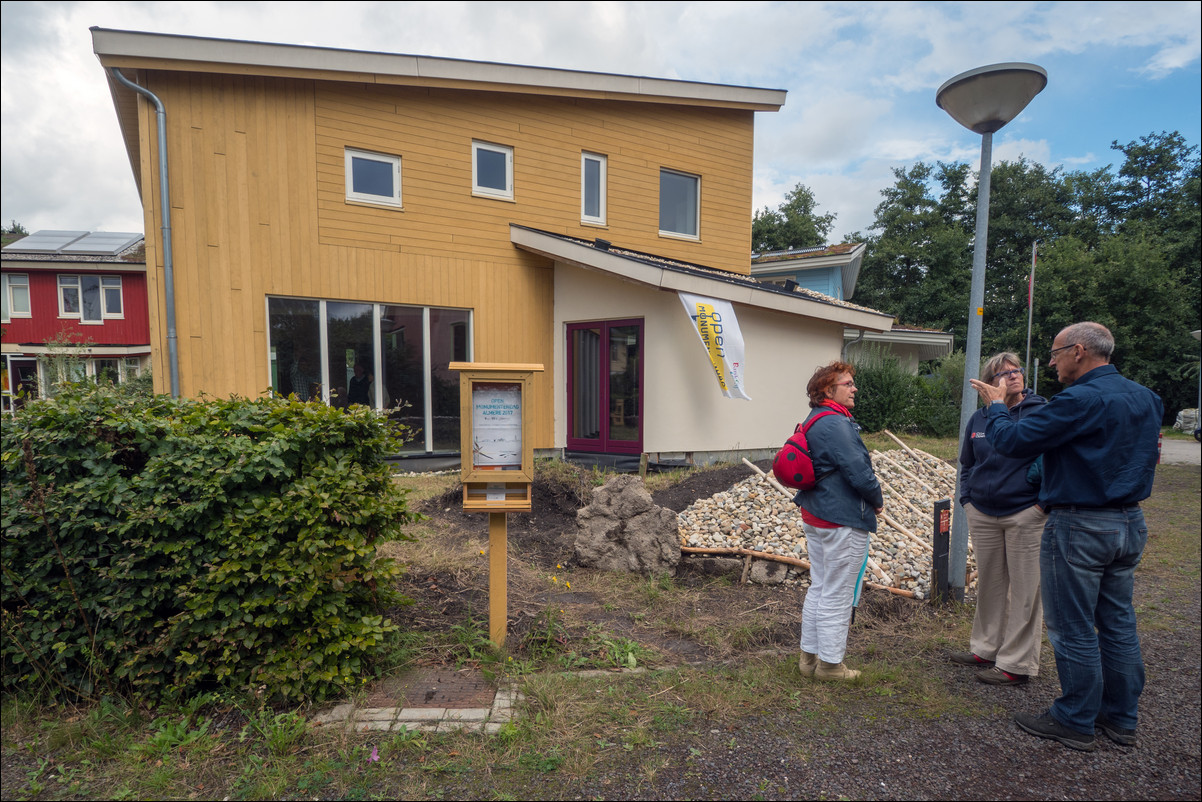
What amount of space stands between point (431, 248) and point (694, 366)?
473 cm

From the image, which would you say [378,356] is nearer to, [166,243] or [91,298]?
[166,243]

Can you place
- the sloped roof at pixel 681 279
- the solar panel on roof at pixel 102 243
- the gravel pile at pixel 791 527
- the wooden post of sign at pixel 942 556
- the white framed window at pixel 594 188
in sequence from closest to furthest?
the wooden post of sign at pixel 942 556 → the gravel pile at pixel 791 527 → the sloped roof at pixel 681 279 → the white framed window at pixel 594 188 → the solar panel on roof at pixel 102 243

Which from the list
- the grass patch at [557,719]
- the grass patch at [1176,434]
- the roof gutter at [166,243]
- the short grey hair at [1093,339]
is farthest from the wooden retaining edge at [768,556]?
the grass patch at [1176,434]

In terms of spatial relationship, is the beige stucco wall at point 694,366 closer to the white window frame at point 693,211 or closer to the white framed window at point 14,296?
the white window frame at point 693,211

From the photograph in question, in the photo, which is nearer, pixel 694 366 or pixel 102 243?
pixel 694 366

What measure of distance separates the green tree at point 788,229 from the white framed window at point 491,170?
28.9 meters

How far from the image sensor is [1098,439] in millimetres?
3072

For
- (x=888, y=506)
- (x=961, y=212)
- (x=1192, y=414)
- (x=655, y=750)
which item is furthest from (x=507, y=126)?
(x=961, y=212)

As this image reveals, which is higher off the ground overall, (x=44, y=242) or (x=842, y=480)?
(x=44, y=242)

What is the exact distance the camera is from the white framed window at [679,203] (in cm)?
1288

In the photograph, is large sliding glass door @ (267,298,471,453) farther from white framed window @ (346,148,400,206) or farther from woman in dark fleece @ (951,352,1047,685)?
woman in dark fleece @ (951,352,1047,685)

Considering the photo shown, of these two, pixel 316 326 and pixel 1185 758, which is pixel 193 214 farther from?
pixel 1185 758

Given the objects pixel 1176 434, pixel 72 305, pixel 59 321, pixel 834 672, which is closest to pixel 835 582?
pixel 834 672

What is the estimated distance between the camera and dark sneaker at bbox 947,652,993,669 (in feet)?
13.1
